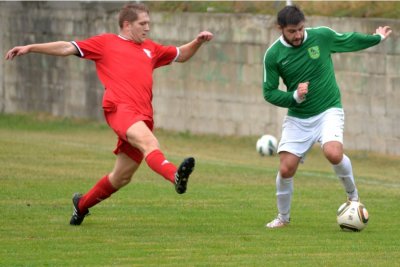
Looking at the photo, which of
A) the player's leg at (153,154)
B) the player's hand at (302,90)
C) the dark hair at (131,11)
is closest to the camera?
the player's leg at (153,154)

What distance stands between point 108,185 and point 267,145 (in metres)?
9.67

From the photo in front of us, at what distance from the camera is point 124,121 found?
1069 cm

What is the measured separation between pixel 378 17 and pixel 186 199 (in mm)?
7230

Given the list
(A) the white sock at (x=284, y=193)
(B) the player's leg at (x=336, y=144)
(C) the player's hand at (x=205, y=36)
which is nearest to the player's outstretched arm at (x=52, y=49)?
(C) the player's hand at (x=205, y=36)

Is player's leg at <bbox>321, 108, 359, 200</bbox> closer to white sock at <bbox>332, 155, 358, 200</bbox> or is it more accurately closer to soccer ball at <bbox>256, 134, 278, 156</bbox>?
white sock at <bbox>332, 155, 358, 200</bbox>

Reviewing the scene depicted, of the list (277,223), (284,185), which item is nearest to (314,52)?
(284,185)

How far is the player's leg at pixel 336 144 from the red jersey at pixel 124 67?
1576 mm

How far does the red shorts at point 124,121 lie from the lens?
420 inches

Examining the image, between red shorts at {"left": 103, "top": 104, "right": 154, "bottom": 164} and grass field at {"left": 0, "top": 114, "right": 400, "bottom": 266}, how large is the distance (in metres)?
0.71

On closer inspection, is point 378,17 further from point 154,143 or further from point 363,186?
point 154,143

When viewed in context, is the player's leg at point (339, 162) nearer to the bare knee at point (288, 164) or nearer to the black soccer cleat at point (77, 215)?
the bare knee at point (288, 164)

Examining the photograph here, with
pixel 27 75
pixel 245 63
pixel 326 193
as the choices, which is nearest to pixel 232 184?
pixel 326 193

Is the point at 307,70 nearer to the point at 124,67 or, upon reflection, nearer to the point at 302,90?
the point at 302,90

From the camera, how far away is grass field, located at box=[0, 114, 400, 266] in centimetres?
956
